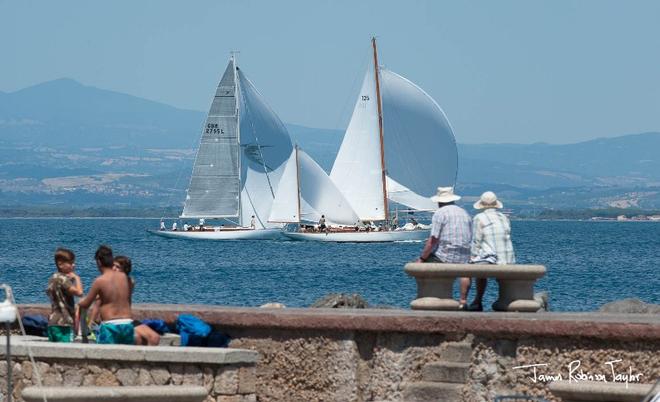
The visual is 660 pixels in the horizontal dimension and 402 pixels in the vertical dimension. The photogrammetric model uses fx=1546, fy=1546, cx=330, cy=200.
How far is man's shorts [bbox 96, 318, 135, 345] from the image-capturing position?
1298cm

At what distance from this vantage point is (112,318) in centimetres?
1305

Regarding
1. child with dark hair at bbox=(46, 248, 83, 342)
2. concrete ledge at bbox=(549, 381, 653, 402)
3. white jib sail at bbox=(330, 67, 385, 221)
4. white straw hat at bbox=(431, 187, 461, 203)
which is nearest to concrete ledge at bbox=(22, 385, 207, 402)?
child with dark hair at bbox=(46, 248, 83, 342)

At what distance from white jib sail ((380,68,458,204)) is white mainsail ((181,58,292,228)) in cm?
1288

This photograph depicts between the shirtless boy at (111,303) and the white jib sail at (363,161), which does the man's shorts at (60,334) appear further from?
the white jib sail at (363,161)

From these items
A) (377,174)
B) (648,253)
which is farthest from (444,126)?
(648,253)

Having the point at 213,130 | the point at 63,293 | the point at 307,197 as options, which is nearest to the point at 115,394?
the point at 63,293

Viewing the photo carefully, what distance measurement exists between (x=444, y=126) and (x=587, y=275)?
32.6 metres

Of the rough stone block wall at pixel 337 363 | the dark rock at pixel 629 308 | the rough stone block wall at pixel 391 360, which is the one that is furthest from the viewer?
the dark rock at pixel 629 308

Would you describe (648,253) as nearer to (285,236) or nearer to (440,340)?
(285,236)

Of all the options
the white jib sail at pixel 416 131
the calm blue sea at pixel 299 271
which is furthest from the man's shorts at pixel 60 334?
the white jib sail at pixel 416 131

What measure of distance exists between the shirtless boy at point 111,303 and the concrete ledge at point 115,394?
98 cm

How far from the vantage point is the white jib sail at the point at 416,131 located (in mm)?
95938

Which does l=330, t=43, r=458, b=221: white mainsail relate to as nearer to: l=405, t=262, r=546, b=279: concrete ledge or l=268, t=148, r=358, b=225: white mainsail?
l=268, t=148, r=358, b=225: white mainsail

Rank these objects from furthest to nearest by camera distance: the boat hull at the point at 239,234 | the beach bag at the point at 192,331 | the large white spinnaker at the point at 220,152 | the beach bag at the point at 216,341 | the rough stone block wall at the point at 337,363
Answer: the boat hull at the point at 239,234, the large white spinnaker at the point at 220,152, the beach bag at the point at 216,341, the beach bag at the point at 192,331, the rough stone block wall at the point at 337,363
